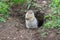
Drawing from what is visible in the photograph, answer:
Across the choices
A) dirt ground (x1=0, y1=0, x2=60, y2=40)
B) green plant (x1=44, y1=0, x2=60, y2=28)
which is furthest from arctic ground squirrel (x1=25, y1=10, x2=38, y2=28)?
green plant (x1=44, y1=0, x2=60, y2=28)

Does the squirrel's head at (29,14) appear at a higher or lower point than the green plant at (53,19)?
higher

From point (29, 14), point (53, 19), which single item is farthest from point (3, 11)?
point (53, 19)

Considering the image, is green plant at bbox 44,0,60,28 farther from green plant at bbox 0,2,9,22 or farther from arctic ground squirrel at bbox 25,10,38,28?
green plant at bbox 0,2,9,22

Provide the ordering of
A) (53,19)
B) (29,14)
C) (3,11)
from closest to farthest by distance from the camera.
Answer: (53,19), (29,14), (3,11)

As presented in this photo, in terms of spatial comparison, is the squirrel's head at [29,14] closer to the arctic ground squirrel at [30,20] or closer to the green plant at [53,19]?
the arctic ground squirrel at [30,20]

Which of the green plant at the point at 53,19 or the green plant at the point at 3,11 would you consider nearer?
the green plant at the point at 53,19

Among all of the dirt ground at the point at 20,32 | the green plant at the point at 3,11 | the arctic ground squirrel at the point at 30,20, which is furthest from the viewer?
the green plant at the point at 3,11

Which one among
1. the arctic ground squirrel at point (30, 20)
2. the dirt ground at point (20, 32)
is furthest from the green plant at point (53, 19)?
the arctic ground squirrel at point (30, 20)

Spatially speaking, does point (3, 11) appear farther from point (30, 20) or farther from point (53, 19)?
point (53, 19)

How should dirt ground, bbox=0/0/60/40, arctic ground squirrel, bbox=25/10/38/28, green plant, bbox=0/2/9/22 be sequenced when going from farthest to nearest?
green plant, bbox=0/2/9/22, arctic ground squirrel, bbox=25/10/38/28, dirt ground, bbox=0/0/60/40

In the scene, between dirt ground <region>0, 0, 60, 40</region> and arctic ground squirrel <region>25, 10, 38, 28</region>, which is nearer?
dirt ground <region>0, 0, 60, 40</region>

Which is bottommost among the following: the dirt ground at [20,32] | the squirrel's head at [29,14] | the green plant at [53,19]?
the dirt ground at [20,32]

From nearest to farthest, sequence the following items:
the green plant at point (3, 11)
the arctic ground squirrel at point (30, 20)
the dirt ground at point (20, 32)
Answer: the dirt ground at point (20, 32) → the arctic ground squirrel at point (30, 20) → the green plant at point (3, 11)

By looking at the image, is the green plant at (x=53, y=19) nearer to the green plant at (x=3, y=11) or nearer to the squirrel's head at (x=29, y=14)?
the squirrel's head at (x=29, y=14)
